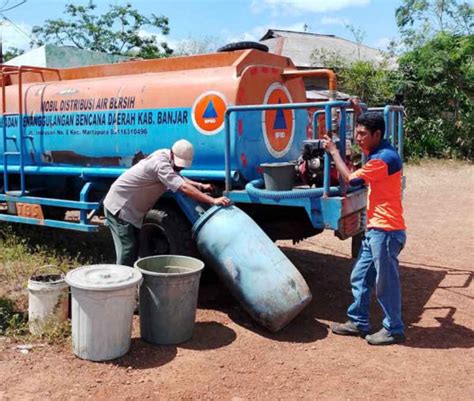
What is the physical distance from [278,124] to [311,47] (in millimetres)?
24363

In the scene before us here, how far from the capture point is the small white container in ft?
→ 12.7

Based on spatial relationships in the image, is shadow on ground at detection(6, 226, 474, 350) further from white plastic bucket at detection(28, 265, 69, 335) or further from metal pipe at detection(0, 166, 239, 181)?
metal pipe at detection(0, 166, 239, 181)

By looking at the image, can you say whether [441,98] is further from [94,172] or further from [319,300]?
[94,172]

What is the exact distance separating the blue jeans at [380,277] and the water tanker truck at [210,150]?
0.36m

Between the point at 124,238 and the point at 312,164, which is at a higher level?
the point at 312,164

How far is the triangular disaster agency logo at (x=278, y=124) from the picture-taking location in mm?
5438

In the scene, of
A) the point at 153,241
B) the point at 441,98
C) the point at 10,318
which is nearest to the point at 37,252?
the point at 153,241

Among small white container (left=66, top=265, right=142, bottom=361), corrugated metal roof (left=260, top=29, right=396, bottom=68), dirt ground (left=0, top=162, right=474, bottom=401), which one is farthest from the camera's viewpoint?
corrugated metal roof (left=260, top=29, right=396, bottom=68)

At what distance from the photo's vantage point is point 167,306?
4.22 meters

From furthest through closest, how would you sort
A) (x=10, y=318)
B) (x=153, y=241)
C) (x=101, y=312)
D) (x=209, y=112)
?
(x=153, y=241), (x=209, y=112), (x=10, y=318), (x=101, y=312)

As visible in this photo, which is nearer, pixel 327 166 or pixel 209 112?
pixel 327 166

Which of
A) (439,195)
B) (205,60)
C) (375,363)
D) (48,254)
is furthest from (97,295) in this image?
(439,195)

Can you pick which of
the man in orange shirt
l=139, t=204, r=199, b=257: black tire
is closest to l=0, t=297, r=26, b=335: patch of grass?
l=139, t=204, r=199, b=257: black tire

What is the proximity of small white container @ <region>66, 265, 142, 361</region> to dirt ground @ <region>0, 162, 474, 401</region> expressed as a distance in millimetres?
106
